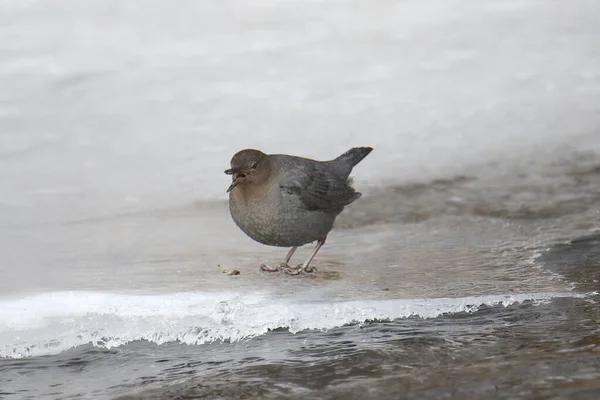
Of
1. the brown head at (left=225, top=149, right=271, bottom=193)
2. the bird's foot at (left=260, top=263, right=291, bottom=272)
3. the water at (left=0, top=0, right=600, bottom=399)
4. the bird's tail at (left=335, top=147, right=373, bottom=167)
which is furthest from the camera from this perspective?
the bird's tail at (left=335, top=147, right=373, bottom=167)

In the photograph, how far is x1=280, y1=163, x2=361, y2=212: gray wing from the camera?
13.4 ft

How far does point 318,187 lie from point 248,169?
0.38 m

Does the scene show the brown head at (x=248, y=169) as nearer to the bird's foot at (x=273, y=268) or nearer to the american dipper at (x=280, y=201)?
the american dipper at (x=280, y=201)

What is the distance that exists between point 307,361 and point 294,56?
4.40m

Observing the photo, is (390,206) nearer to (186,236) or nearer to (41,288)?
(186,236)

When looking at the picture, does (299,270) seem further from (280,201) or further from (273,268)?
(280,201)

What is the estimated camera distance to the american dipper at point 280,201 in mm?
3967

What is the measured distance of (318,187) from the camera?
419 centimetres

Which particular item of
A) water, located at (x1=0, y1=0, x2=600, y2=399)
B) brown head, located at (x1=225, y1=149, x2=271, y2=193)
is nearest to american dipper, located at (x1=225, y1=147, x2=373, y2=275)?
brown head, located at (x1=225, y1=149, x2=271, y2=193)

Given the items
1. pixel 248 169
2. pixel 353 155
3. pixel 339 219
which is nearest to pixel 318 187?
pixel 248 169

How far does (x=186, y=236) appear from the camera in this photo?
15.5 feet

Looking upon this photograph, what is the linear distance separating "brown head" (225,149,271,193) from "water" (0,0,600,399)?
1.29ft

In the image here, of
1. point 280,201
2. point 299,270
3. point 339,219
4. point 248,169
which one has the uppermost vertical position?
point 248,169

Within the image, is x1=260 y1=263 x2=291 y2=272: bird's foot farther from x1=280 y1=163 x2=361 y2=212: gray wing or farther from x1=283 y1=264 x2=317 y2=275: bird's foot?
x1=280 y1=163 x2=361 y2=212: gray wing
